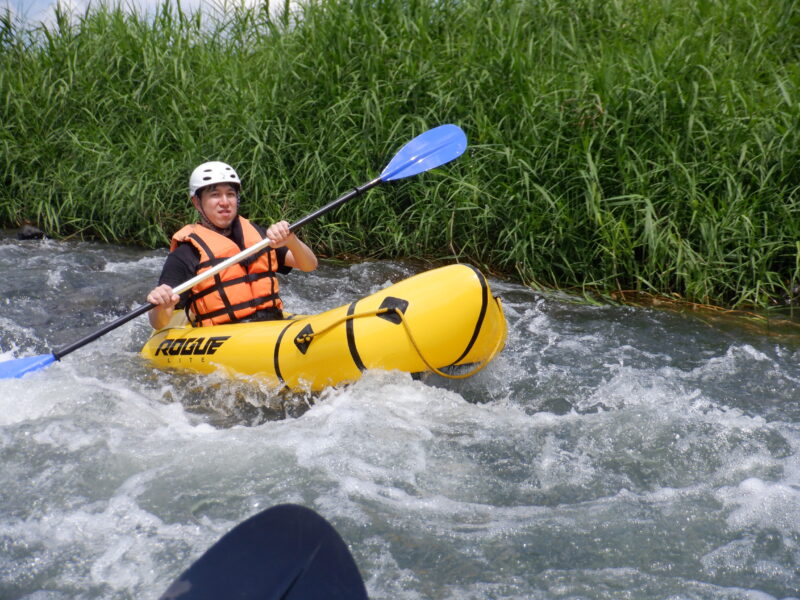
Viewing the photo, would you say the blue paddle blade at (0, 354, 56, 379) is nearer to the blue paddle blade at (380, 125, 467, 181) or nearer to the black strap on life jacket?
the black strap on life jacket

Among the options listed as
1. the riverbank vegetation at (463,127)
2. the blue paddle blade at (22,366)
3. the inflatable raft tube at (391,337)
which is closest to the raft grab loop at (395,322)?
the inflatable raft tube at (391,337)

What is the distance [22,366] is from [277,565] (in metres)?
2.20

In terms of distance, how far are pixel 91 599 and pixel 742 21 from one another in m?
6.36

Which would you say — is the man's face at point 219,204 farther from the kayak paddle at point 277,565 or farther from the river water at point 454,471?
the kayak paddle at point 277,565

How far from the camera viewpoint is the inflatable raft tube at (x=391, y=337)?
10.6 feet

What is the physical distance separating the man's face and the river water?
79cm

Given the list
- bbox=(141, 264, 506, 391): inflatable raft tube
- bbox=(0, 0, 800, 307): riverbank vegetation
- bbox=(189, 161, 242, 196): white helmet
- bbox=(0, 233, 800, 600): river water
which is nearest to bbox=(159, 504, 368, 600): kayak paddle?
bbox=(0, 233, 800, 600): river water

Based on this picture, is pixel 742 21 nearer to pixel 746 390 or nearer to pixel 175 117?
pixel 746 390

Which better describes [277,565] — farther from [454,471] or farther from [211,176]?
[211,176]

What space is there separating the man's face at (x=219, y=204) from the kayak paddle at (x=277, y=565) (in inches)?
90.0

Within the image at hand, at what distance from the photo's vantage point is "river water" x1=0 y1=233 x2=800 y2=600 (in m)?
2.27

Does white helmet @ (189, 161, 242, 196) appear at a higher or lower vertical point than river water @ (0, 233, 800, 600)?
higher

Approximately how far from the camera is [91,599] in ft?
7.04

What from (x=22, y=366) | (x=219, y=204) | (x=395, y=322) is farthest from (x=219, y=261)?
(x=395, y=322)
